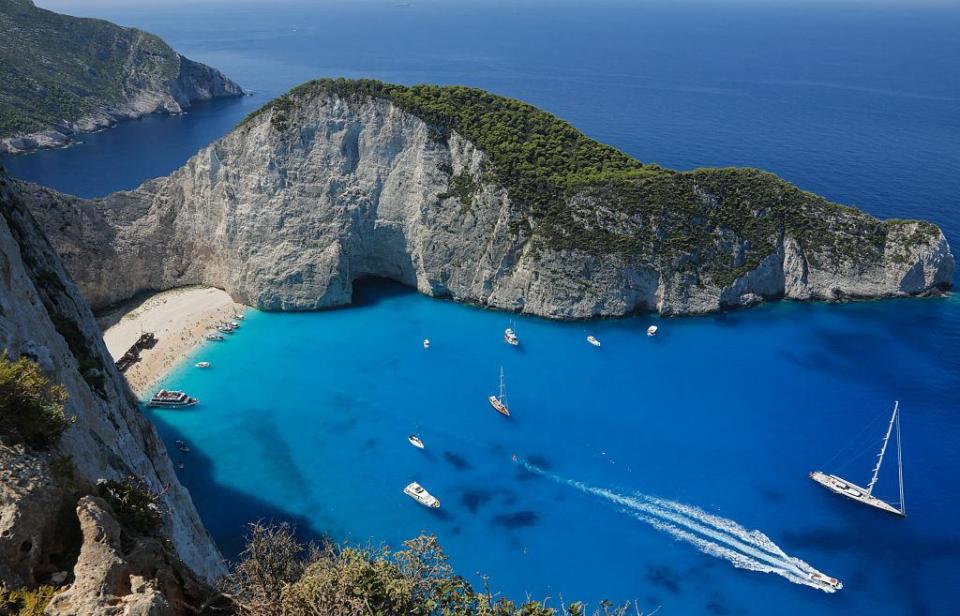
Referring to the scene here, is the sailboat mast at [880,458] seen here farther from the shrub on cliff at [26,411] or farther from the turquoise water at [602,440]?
the shrub on cliff at [26,411]

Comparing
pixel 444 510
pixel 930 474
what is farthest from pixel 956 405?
pixel 444 510

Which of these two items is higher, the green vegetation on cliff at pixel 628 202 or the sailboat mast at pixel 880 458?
the green vegetation on cliff at pixel 628 202

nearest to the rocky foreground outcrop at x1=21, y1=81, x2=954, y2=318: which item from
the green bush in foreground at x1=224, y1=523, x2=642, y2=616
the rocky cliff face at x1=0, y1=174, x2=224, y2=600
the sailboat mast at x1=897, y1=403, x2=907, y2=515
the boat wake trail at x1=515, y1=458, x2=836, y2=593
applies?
the sailboat mast at x1=897, y1=403, x2=907, y2=515

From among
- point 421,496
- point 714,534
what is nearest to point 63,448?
point 421,496

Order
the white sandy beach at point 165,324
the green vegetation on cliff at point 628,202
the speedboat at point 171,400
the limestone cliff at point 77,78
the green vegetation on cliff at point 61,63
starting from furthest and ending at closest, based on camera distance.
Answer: the green vegetation on cliff at point 61,63
the limestone cliff at point 77,78
the green vegetation on cliff at point 628,202
the white sandy beach at point 165,324
the speedboat at point 171,400

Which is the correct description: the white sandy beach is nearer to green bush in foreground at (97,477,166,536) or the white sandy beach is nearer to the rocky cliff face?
the rocky cliff face

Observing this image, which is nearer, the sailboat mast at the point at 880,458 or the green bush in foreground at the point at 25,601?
the green bush in foreground at the point at 25,601

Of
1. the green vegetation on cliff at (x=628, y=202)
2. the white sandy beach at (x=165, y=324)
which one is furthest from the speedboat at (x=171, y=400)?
the green vegetation on cliff at (x=628, y=202)
